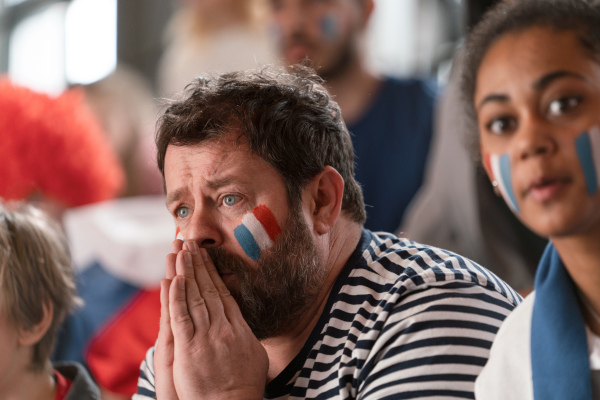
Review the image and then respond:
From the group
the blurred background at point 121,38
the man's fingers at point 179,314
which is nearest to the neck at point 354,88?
the blurred background at point 121,38

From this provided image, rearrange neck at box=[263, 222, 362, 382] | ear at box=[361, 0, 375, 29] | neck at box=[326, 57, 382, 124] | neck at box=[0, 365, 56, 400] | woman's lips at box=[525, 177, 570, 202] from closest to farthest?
1. woman's lips at box=[525, 177, 570, 202]
2. neck at box=[263, 222, 362, 382]
3. neck at box=[0, 365, 56, 400]
4. neck at box=[326, 57, 382, 124]
5. ear at box=[361, 0, 375, 29]

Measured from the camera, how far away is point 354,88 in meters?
2.32

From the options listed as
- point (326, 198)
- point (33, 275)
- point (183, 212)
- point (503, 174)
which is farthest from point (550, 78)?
point (33, 275)

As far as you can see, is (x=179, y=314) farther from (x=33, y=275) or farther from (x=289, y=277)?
(x=33, y=275)

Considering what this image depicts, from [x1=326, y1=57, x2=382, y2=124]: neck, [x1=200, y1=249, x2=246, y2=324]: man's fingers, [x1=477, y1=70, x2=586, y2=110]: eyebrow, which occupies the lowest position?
[x1=200, y1=249, x2=246, y2=324]: man's fingers

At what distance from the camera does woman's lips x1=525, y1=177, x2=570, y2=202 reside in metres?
0.74

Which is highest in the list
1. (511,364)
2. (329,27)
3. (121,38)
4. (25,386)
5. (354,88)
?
(121,38)

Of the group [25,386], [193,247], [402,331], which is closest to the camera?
[402,331]

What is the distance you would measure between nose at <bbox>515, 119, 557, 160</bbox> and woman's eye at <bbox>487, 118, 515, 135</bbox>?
0.10 feet

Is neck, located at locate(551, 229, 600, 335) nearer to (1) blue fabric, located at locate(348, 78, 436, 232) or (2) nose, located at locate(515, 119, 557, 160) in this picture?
(2) nose, located at locate(515, 119, 557, 160)

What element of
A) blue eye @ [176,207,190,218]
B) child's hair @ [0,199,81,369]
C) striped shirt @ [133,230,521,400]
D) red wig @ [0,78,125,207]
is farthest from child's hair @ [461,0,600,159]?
red wig @ [0,78,125,207]

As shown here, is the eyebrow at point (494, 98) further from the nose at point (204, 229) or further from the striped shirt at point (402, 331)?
the nose at point (204, 229)

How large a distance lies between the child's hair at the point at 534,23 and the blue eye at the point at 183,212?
0.45 meters

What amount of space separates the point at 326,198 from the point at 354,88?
3.82ft
